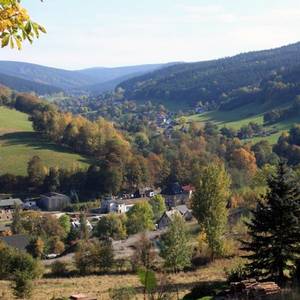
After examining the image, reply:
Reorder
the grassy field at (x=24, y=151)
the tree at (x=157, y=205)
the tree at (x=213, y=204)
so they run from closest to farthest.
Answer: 1. the tree at (x=213, y=204)
2. the tree at (x=157, y=205)
3. the grassy field at (x=24, y=151)

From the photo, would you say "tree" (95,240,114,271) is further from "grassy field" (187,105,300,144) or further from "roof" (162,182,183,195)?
"grassy field" (187,105,300,144)

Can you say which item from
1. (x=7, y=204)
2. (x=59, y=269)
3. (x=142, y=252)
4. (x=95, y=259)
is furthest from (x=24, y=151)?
(x=142, y=252)

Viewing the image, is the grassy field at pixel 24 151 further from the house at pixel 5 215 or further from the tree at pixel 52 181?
the house at pixel 5 215

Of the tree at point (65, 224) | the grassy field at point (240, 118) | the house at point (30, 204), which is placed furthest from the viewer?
the grassy field at point (240, 118)

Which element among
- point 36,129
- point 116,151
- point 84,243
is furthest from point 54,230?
point 36,129

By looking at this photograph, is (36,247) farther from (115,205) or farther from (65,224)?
(115,205)

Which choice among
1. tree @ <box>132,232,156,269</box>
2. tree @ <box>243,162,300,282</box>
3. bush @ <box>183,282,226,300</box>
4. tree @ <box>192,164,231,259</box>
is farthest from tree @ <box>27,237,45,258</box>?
tree @ <box>243,162,300,282</box>

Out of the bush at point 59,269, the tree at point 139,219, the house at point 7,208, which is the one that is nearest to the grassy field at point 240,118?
the house at point 7,208

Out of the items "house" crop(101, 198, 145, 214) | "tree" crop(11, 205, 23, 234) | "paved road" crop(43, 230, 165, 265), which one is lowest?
"house" crop(101, 198, 145, 214)
